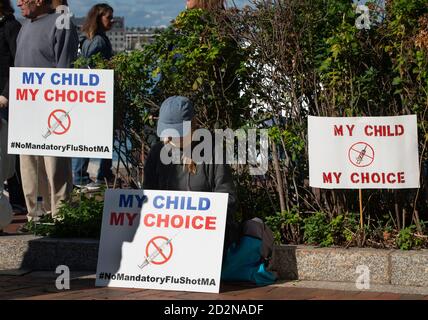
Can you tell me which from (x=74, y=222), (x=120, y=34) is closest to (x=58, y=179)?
(x=74, y=222)

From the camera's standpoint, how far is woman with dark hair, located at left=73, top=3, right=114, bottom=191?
1080 centimetres

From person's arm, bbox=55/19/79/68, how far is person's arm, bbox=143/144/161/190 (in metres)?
1.57

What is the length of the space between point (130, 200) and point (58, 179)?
4.87 ft

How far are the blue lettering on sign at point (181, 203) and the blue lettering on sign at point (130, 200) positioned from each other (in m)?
0.10

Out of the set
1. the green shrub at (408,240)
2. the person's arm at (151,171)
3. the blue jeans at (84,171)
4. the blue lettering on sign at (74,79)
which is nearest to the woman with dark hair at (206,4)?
the blue lettering on sign at (74,79)

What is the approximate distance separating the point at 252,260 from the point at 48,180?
8.02ft

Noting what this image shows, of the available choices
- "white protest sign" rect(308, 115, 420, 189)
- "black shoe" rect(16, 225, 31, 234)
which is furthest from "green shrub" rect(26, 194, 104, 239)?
"white protest sign" rect(308, 115, 420, 189)

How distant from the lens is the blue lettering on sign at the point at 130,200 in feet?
24.2

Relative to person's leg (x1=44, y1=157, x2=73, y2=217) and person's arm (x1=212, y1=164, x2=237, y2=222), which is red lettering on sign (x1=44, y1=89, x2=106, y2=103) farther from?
person's arm (x1=212, y1=164, x2=237, y2=222)

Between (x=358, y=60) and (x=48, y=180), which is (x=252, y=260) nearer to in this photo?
(x=358, y=60)

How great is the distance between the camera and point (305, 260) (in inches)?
290

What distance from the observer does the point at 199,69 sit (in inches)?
324

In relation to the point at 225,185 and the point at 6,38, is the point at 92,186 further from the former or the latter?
the point at 225,185

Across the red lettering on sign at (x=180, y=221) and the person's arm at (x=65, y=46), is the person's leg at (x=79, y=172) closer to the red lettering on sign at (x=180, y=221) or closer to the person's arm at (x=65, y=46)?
the person's arm at (x=65, y=46)
